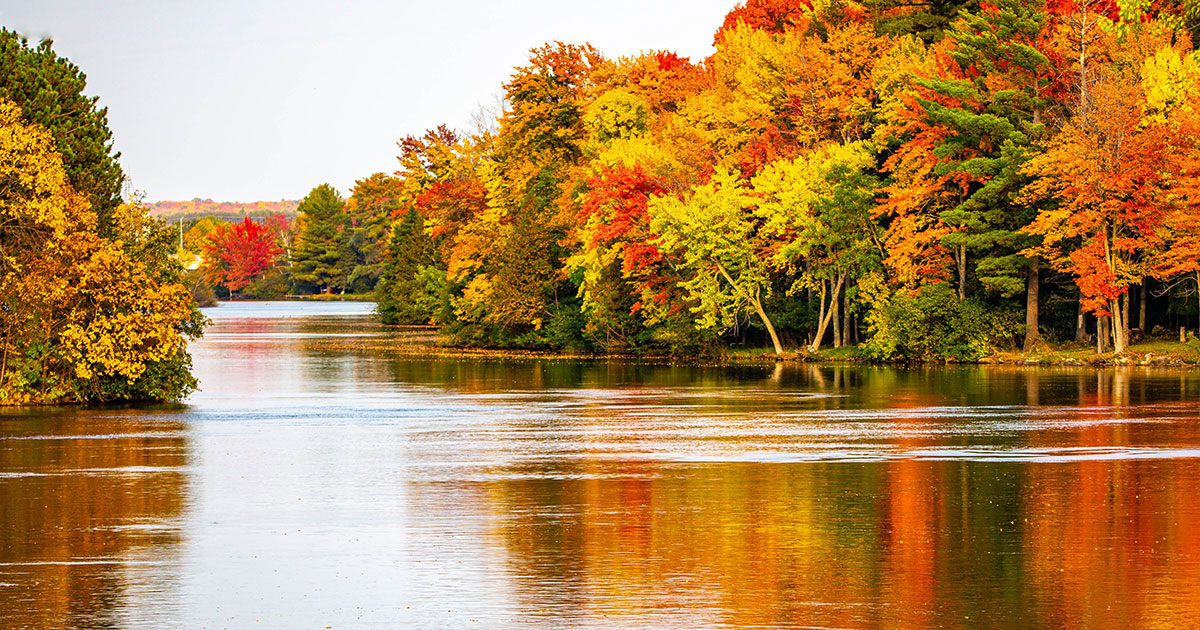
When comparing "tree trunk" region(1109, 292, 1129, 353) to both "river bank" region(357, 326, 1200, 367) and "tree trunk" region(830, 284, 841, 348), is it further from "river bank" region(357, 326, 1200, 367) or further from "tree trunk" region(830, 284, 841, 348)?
"tree trunk" region(830, 284, 841, 348)

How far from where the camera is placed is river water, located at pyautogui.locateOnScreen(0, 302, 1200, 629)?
37.8ft

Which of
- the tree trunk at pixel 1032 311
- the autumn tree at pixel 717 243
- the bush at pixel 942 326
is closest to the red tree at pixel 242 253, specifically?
the autumn tree at pixel 717 243

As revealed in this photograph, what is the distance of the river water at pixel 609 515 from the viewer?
37.8 ft

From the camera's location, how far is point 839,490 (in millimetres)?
17891

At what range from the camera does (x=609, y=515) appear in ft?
53.0

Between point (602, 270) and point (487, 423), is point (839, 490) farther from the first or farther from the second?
point (602, 270)

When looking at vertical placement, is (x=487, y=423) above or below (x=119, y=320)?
below

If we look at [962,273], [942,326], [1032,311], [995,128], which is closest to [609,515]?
[942,326]

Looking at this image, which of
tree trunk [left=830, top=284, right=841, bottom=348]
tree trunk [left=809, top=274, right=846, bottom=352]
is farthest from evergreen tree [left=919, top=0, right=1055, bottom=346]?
tree trunk [left=830, top=284, right=841, bottom=348]

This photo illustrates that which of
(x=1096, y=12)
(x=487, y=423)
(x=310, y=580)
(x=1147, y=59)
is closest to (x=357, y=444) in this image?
(x=487, y=423)

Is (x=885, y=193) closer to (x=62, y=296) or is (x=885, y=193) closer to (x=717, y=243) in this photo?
(x=717, y=243)

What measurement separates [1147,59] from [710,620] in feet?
134

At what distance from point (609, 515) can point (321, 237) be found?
15892 centimetres

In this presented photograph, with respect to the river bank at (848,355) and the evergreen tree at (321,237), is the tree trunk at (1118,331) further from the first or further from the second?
the evergreen tree at (321,237)
